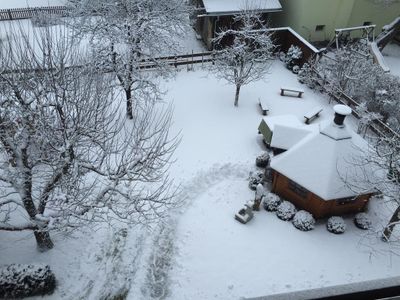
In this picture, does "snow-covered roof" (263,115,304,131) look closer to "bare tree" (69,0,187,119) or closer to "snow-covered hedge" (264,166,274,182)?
"snow-covered hedge" (264,166,274,182)

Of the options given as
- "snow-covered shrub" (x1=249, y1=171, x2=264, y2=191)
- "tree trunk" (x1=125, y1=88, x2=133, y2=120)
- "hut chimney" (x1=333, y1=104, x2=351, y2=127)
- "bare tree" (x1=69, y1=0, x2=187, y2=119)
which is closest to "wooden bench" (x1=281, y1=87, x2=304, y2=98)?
"bare tree" (x1=69, y1=0, x2=187, y2=119)

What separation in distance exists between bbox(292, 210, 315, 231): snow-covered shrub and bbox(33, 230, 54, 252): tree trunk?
9.77 metres

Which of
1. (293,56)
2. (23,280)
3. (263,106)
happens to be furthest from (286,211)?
(293,56)

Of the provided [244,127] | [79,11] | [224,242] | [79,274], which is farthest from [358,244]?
[79,11]

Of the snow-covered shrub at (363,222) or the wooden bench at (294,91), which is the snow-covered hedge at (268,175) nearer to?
the snow-covered shrub at (363,222)

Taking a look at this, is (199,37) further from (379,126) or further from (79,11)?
(379,126)

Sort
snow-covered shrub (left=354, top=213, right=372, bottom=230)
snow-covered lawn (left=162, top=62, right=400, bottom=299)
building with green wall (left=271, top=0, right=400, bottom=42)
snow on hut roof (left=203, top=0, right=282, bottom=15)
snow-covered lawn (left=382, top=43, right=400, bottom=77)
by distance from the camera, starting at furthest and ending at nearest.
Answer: snow-covered lawn (left=382, top=43, right=400, bottom=77), building with green wall (left=271, top=0, right=400, bottom=42), snow on hut roof (left=203, top=0, right=282, bottom=15), snow-covered shrub (left=354, top=213, right=372, bottom=230), snow-covered lawn (left=162, top=62, right=400, bottom=299)

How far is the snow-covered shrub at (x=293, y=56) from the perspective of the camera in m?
26.0

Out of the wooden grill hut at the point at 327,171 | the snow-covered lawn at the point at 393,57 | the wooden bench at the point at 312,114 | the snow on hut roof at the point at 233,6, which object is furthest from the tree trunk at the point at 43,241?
the snow-covered lawn at the point at 393,57

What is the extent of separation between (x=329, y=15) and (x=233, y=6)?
7319mm

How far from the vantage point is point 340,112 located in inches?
616

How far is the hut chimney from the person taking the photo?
617 inches

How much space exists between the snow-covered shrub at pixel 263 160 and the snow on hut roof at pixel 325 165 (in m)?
1.82

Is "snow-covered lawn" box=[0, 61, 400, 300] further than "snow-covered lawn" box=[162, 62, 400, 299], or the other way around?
"snow-covered lawn" box=[162, 62, 400, 299]
